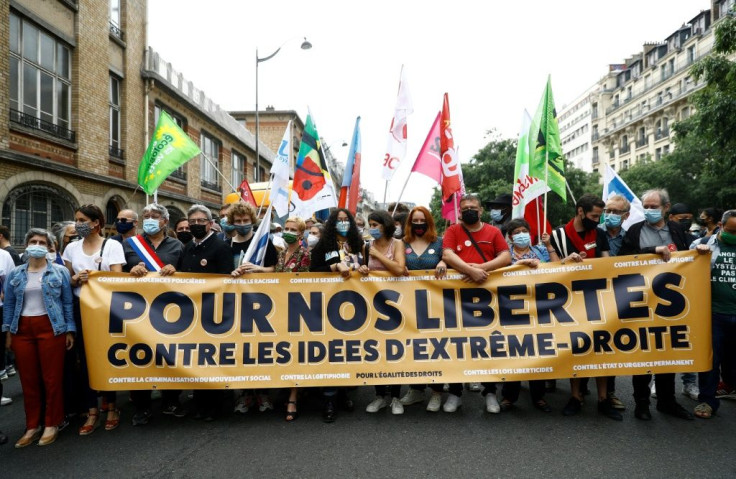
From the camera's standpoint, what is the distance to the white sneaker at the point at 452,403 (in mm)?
4535

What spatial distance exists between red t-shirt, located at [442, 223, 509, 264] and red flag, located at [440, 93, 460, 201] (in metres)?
1.73

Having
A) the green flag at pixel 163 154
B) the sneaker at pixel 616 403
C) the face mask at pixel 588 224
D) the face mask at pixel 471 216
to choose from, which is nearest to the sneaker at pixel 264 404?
A: the face mask at pixel 471 216

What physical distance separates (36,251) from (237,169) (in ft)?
83.1

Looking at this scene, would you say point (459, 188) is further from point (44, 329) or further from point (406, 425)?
point (44, 329)

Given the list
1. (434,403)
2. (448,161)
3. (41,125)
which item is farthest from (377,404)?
(41,125)

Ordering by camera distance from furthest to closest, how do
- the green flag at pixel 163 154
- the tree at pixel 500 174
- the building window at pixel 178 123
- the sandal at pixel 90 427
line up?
1. the tree at pixel 500 174
2. the building window at pixel 178 123
3. the green flag at pixel 163 154
4. the sandal at pixel 90 427

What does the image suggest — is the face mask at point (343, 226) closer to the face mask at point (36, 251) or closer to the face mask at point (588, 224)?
the face mask at point (588, 224)

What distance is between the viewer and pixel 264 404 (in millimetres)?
4699

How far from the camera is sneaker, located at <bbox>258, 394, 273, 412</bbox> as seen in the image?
15.3 feet

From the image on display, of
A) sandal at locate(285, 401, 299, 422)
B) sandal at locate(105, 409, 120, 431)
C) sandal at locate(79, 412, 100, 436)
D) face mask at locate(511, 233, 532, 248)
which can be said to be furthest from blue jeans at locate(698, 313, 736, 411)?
sandal at locate(79, 412, 100, 436)

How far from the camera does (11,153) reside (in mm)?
10820

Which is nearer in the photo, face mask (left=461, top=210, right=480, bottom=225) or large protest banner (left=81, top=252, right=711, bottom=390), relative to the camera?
large protest banner (left=81, top=252, right=711, bottom=390)

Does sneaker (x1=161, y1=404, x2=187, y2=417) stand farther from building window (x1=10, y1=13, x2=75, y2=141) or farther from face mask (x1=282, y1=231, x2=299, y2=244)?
building window (x1=10, y1=13, x2=75, y2=141)

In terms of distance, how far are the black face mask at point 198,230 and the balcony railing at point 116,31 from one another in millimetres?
14566
